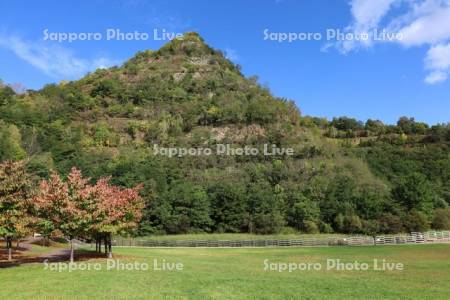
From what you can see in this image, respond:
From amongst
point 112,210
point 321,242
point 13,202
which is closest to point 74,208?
point 112,210

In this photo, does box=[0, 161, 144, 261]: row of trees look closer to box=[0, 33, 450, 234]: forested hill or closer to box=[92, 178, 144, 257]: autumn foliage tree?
box=[92, 178, 144, 257]: autumn foliage tree

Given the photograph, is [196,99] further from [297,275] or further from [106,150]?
[297,275]

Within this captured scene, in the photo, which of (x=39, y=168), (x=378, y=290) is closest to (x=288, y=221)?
(x=39, y=168)

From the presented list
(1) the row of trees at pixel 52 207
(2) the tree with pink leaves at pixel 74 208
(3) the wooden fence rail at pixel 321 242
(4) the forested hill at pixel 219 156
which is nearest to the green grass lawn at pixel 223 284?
(1) the row of trees at pixel 52 207

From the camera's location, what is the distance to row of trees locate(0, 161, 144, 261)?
90.8 feet

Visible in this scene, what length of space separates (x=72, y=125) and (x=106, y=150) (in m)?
20.9

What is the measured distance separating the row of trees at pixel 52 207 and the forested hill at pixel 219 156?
48.4 m

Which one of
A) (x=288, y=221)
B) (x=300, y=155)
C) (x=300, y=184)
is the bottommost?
(x=288, y=221)

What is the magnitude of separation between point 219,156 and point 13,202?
8837 cm

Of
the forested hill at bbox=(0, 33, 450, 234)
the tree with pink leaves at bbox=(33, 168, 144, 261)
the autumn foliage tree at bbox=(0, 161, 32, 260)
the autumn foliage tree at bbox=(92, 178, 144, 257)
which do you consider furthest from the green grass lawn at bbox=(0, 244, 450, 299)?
the forested hill at bbox=(0, 33, 450, 234)

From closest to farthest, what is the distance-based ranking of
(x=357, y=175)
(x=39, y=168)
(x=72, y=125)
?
(x=39, y=168) → (x=357, y=175) → (x=72, y=125)

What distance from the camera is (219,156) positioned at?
379 ft

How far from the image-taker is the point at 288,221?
83562mm

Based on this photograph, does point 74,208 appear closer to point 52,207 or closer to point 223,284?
point 52,207
